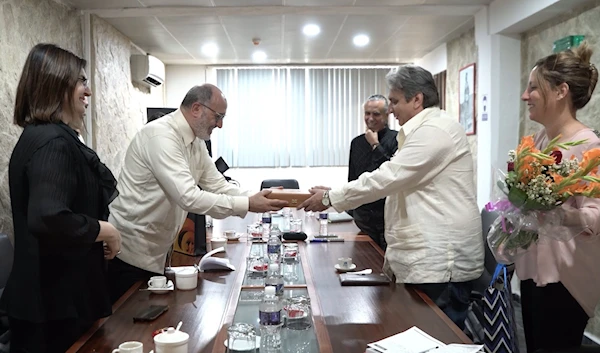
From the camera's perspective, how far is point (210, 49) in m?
6.44

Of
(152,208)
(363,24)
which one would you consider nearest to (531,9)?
(363,24)

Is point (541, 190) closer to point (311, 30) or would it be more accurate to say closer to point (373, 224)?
point (373, 224)

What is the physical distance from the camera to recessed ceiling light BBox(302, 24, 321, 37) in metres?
5.23

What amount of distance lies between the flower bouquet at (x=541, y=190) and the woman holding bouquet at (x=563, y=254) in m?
0.09

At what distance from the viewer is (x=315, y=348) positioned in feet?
4.89

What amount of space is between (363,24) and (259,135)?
305cm

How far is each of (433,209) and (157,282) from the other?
1145mm

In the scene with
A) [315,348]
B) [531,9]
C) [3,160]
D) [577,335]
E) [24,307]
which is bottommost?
[577,335]

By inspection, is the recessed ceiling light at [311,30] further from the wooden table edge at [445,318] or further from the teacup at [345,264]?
the wooden table edge at [445,318]

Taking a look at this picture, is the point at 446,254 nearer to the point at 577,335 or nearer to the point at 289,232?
the point at 577,335

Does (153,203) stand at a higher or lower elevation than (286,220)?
higher

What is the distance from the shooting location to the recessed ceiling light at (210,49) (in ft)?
20.3

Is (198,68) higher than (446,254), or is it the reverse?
(198,68)

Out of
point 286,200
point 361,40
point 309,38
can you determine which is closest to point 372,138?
point 286,200
